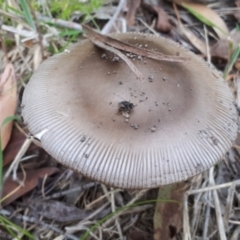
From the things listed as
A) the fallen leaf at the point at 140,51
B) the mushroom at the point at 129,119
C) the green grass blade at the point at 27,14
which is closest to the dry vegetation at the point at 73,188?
the green grass blade at the point at 27,14

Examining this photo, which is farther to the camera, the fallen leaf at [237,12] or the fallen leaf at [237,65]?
the fallen leaf at [237,12]

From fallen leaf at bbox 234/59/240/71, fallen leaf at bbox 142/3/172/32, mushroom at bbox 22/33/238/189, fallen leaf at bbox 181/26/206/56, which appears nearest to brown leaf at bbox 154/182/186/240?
mushroom at bbox 22/33/238/189

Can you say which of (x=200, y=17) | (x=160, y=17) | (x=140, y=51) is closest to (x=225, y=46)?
(x=200, y=17)

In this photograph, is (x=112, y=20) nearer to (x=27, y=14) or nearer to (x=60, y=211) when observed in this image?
(x=27, y=14)

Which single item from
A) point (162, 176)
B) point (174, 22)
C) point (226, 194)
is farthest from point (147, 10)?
point (162, 176)

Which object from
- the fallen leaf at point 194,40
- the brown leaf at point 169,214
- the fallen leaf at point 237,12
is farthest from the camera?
the fallen leaf at point 237,12

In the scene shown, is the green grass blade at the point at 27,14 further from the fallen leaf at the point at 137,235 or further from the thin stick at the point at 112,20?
the fallen leaf at the point at 137,235

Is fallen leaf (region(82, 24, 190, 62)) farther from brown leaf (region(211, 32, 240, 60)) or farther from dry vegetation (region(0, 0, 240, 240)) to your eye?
brown leaf (region(211, 32, 240, 60))
